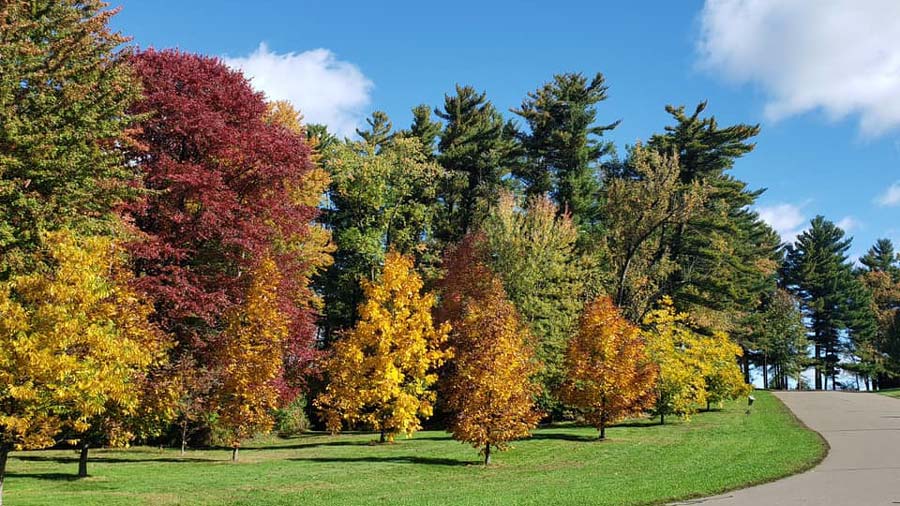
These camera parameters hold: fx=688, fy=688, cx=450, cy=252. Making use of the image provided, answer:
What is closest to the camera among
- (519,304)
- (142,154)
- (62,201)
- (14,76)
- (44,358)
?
(44,358)

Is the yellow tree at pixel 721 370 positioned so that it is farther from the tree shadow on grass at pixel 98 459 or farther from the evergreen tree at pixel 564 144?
the tree shadow on grass at pixel 98 459

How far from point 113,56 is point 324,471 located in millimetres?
12946

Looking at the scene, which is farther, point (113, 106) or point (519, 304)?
point (519, 304)

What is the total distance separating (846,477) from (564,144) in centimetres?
3006

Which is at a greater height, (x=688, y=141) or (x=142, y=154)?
(x=688, y=141)

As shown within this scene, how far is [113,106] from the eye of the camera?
59.1 feet

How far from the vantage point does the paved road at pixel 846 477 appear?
12.1 meters

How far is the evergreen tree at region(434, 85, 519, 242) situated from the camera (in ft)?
145

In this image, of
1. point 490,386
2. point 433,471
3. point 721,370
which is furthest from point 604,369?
point 721,370

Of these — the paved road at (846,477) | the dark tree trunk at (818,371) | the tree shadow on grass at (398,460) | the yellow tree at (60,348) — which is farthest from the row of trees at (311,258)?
the dark tree trunk at (818,371)

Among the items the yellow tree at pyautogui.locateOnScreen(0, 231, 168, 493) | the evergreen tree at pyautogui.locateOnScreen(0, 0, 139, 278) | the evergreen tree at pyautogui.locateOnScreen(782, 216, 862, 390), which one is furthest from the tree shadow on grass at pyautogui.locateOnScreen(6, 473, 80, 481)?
the evergreen tree at pyautogui.locateOnScreen(782, 216, 862, 390)

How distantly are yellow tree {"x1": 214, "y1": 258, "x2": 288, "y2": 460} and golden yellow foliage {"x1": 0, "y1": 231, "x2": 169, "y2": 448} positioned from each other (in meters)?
6.08

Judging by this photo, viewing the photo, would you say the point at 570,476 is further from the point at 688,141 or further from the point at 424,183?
the point at 688,141

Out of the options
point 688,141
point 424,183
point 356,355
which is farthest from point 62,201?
point 688,141
